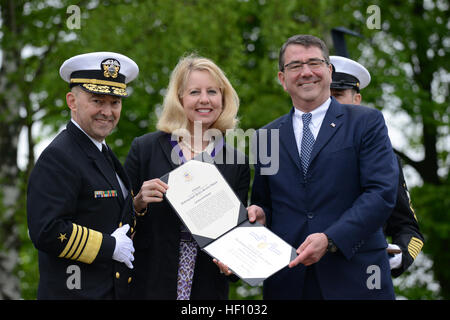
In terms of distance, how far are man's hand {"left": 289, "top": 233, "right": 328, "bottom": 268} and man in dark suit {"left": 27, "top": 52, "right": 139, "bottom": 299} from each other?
1021 mm

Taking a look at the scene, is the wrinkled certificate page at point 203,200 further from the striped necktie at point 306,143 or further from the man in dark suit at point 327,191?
the striped necktie at point 306,143

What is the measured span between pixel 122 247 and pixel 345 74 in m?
2.29

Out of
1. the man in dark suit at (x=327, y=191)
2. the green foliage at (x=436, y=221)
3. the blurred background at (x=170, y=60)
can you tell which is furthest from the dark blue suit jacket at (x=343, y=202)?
the green foliage at (x=436, y=221)

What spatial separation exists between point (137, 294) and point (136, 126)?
27.8 feet

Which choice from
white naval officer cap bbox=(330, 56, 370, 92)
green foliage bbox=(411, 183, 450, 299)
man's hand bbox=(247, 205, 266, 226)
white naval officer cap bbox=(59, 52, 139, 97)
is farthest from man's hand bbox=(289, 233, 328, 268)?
green foliage bbox=(411, 183, 450, 299)

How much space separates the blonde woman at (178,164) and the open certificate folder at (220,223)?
242 millimetres

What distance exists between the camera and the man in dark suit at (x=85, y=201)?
10.1 ft

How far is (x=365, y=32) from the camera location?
10148 mm

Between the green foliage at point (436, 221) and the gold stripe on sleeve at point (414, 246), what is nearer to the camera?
the gold stripe on sleeve at point (414, 246)

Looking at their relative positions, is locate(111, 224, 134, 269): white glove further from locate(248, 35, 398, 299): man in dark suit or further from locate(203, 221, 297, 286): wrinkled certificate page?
locate(248, 35, 398, 299): man in dark suit

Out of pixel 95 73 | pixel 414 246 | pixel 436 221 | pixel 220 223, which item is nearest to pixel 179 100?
pixel 95 73

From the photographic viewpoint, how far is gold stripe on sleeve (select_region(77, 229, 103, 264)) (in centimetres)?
313

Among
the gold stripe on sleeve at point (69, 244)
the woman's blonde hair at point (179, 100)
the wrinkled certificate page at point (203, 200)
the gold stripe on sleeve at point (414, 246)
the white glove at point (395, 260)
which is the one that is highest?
the woman's blonde hair at point (179, 100)
